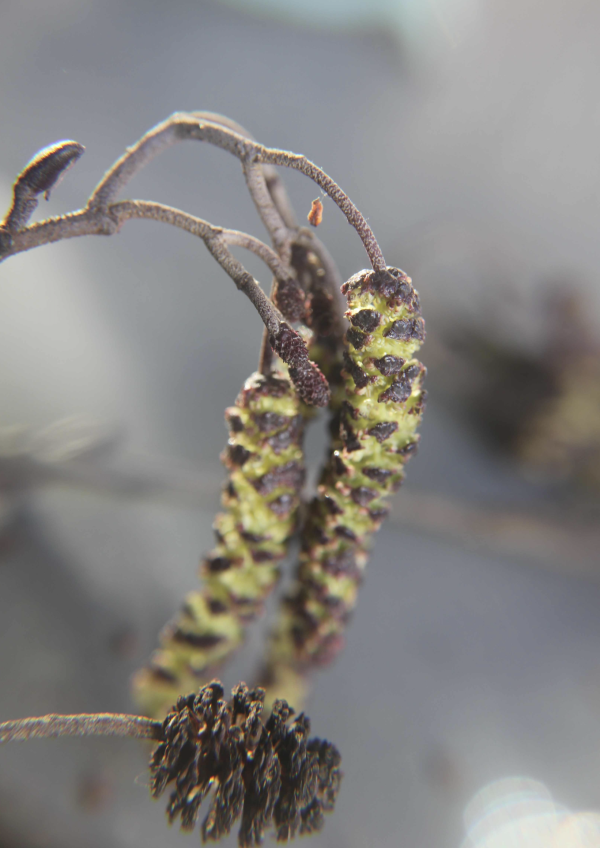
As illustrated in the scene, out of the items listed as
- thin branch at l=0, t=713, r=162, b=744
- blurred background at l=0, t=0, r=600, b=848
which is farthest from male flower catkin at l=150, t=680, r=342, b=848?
blurred background at l=0, t=0, r=600, b=848

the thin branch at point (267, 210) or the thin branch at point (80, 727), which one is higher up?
the thin branch at point (267, 210)

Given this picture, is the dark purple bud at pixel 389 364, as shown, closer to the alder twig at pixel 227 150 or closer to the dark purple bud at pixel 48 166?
the alder twig at pixel 227 150

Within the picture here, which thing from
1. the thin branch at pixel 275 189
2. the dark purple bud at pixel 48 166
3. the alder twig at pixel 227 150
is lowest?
the dark purple bud at pixel 48 166

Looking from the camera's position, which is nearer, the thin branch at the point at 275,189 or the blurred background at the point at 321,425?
the thin branch at the point at 275,189

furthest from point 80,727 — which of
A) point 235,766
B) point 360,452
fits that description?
Result: point 360,452

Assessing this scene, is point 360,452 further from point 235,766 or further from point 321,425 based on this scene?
point 321,425

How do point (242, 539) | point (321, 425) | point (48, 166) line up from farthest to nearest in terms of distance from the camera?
point (321, 425) < point (242, 539) < point (48, 166)

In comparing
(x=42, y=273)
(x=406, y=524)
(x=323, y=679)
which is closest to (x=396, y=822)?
(x=323, y=679)

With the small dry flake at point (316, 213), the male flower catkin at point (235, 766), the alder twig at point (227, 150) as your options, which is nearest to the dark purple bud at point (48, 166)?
the alder twig at point (227, 150)
